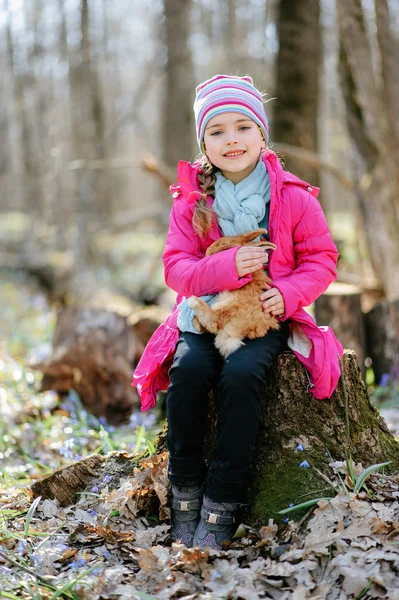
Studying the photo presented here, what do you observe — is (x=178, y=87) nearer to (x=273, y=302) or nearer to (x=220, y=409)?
(x=273, y=302)

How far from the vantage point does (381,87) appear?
698 cm

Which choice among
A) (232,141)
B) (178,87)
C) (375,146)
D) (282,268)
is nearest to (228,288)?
(282,268)

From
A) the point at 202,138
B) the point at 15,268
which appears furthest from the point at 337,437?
the point at 15,268

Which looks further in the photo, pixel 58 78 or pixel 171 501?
pixel 58 78

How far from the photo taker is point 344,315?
5609 millimetres

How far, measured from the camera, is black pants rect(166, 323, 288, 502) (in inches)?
105

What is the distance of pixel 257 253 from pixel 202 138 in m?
0.69

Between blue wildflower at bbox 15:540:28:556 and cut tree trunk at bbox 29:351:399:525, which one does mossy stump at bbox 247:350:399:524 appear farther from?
blue wildflower at bbox 15:540:28:556

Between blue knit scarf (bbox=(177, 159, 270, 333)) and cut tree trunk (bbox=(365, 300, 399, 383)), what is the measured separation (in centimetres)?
309

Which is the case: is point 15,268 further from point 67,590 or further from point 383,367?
point 67,590

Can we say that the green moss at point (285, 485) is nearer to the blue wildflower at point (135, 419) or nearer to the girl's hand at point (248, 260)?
the girl's hand at point (248, 260)

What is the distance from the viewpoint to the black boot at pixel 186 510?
9.16ft

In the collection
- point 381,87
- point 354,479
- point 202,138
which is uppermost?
point 381,87

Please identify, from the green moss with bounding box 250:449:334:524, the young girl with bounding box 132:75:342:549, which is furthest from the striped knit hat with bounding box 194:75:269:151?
the green moss with bounding box 250:449:334:524
